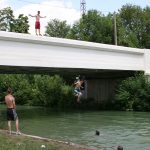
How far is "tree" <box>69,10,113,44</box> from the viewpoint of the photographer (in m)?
66.7

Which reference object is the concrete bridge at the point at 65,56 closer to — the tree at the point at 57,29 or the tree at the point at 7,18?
the tree at the point at 7,18

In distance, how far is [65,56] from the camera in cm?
3512

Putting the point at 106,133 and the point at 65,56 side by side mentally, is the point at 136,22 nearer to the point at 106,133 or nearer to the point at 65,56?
the point at 65,56

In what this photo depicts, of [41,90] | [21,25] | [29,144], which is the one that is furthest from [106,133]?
[21,25]

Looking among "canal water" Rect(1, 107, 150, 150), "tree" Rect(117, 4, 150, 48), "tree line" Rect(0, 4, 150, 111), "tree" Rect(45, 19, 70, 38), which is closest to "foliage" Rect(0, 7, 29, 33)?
"tree line" Rect(0, 4, 150, 111)

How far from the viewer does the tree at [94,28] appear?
6669 cm

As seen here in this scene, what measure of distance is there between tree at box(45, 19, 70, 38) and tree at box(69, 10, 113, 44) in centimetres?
2793

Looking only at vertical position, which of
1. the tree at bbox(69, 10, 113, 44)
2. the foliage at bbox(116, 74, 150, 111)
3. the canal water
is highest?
the tree at bbox(69, 10, 113, 44)

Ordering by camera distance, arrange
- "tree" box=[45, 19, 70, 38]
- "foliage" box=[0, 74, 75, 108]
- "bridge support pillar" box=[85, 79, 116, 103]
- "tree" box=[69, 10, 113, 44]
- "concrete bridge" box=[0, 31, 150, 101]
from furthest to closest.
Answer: "tree" box=[45, 19, 70, 38] < "tree" box=[69, 10, 113, 44] < "foliage" box=[0, 74, 75, 108] < "bridge support pillar" box=[85, 79, 116, 103] < "concrete bridge" box=[0, 31, 150, 101]

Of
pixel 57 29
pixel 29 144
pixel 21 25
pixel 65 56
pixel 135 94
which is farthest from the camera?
pixel 57 29

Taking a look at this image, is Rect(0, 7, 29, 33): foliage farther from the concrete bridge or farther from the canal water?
the canal water

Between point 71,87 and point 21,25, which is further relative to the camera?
point 21,25

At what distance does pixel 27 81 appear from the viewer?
63.6m

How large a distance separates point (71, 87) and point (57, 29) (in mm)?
43915
